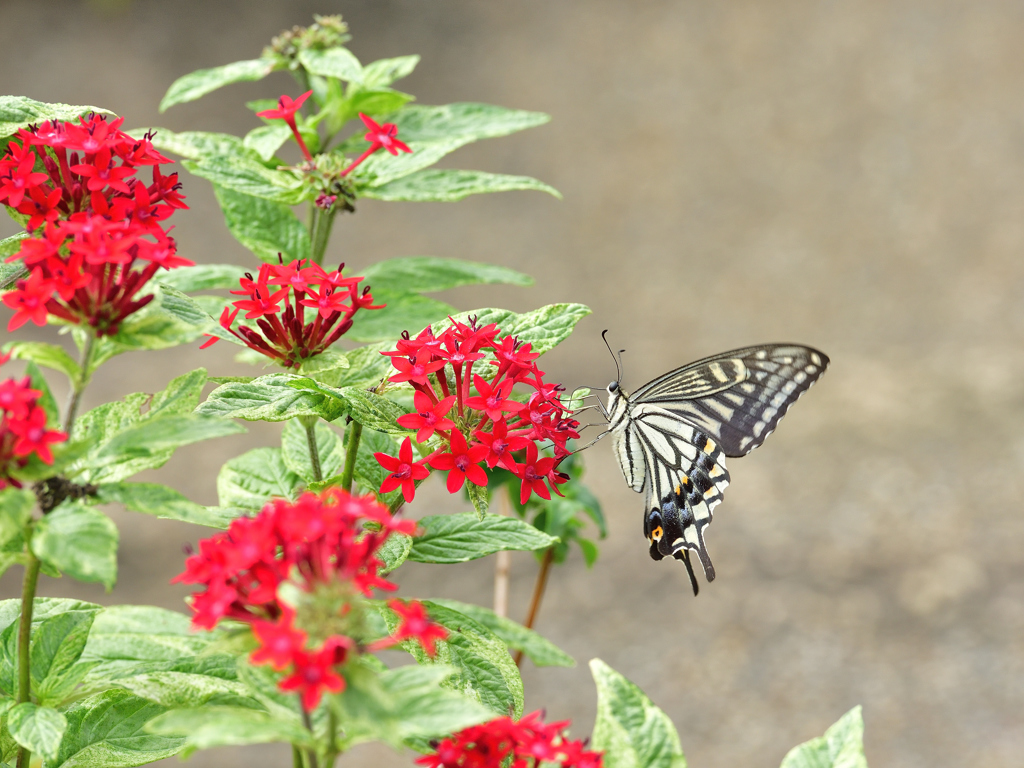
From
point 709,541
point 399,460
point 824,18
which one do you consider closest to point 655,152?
point 824,18

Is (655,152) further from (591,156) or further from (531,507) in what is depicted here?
(531,507)

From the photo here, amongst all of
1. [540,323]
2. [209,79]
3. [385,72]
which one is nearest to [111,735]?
[540,323]

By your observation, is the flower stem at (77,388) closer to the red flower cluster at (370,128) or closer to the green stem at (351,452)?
the green stem at (351,452)

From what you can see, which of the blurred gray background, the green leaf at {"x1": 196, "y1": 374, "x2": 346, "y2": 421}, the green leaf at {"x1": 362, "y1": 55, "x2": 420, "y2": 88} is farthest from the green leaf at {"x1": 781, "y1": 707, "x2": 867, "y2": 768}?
the blurred gray background

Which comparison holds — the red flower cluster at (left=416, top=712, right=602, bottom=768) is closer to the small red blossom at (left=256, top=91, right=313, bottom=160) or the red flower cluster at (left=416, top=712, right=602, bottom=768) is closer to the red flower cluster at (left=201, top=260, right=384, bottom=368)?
the red flower cluster at (left=201, top=260, right=384, bottom=368)

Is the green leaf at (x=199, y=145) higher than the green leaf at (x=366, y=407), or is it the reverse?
the green leaf at (x=199, y=145)

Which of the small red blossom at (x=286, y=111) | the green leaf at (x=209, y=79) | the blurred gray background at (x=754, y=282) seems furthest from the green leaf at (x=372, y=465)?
the blurred gray background at (x=754, y=282)
